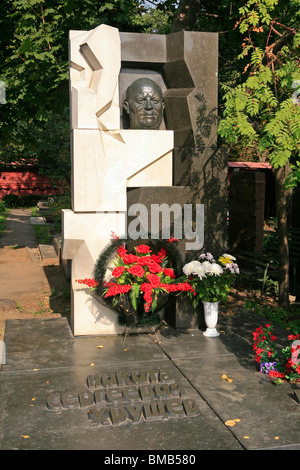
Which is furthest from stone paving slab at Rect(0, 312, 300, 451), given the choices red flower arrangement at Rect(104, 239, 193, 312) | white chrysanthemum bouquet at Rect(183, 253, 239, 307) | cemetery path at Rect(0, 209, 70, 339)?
cemetery path at Rect(0, 209, 70, 339)

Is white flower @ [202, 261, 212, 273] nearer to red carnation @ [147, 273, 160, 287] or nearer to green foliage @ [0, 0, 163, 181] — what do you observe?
red carnation @ [147, 273, 160, 287]

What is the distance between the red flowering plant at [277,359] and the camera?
4.72m

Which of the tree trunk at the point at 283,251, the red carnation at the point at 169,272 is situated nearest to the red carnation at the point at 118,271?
the red carnation at the point at 169,272

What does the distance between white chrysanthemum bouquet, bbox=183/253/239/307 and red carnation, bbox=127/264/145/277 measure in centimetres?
61

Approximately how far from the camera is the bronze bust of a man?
6535 millimetres

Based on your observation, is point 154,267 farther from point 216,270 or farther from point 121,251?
point 216,270

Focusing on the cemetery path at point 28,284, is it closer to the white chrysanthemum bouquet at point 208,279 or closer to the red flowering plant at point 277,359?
the white chrysanthemum bouquet at point 208,279

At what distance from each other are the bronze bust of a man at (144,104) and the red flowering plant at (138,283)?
5.17 feet

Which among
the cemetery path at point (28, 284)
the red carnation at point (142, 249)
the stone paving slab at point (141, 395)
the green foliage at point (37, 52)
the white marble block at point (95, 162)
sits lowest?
the cemetery path at point (28, 284)

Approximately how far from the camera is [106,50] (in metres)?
6.28

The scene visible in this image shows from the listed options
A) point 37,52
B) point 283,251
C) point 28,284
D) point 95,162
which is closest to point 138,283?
point 95,162

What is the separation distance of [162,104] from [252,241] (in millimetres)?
5390
